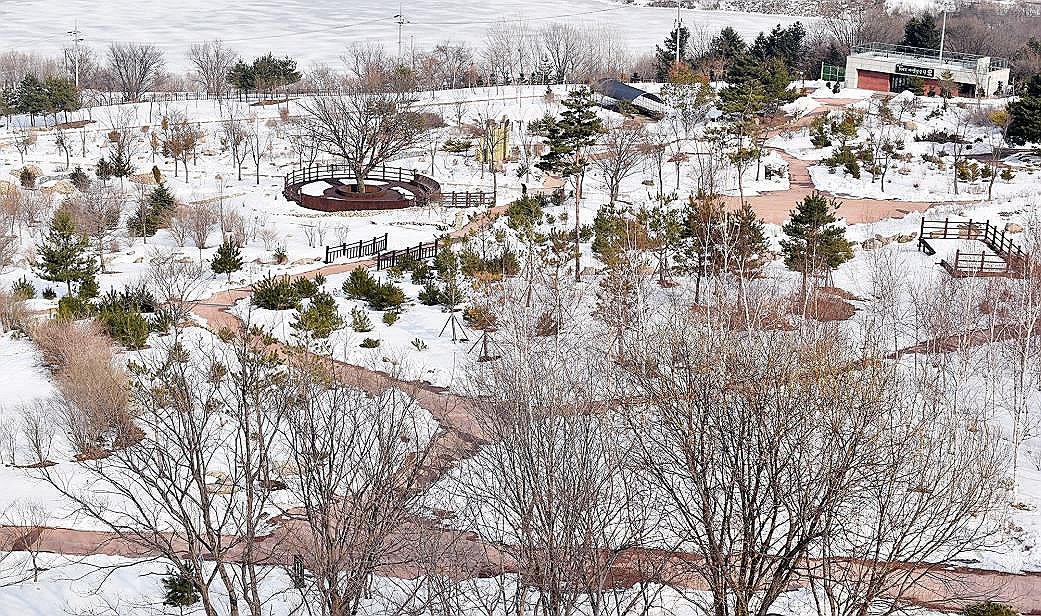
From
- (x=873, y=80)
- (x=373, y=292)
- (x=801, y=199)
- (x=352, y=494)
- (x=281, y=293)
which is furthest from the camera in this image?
(x=873, y=80)

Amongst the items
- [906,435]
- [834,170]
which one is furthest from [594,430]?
[834,170]

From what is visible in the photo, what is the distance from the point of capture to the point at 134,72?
8012cm

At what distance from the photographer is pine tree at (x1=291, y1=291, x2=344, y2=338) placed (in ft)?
103

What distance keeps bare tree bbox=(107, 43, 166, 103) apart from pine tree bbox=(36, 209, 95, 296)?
3740 centimetres

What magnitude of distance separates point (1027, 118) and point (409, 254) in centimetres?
3184

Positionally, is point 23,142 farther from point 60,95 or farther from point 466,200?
point 466,200

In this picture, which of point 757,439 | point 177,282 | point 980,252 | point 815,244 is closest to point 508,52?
point 980,252

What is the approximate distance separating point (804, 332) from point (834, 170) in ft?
116

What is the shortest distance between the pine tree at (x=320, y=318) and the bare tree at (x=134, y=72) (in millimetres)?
45873

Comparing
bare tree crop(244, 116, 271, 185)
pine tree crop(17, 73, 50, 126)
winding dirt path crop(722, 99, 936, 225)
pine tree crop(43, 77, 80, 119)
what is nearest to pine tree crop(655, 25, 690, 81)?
winding dirt path crop(722, 99, 936, 225)

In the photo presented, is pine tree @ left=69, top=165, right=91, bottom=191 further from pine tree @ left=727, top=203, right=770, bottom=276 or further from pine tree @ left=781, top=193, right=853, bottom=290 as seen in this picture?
pine tree @ left=781, top=193, right=853, bottom=290

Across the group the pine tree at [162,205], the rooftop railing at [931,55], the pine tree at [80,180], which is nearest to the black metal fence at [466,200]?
the pine tree at [162,205]

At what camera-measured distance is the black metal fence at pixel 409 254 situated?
4009 cm

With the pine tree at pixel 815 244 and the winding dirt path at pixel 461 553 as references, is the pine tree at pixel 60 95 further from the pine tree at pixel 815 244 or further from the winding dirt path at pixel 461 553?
the winding dirt path at pixel 461 553
